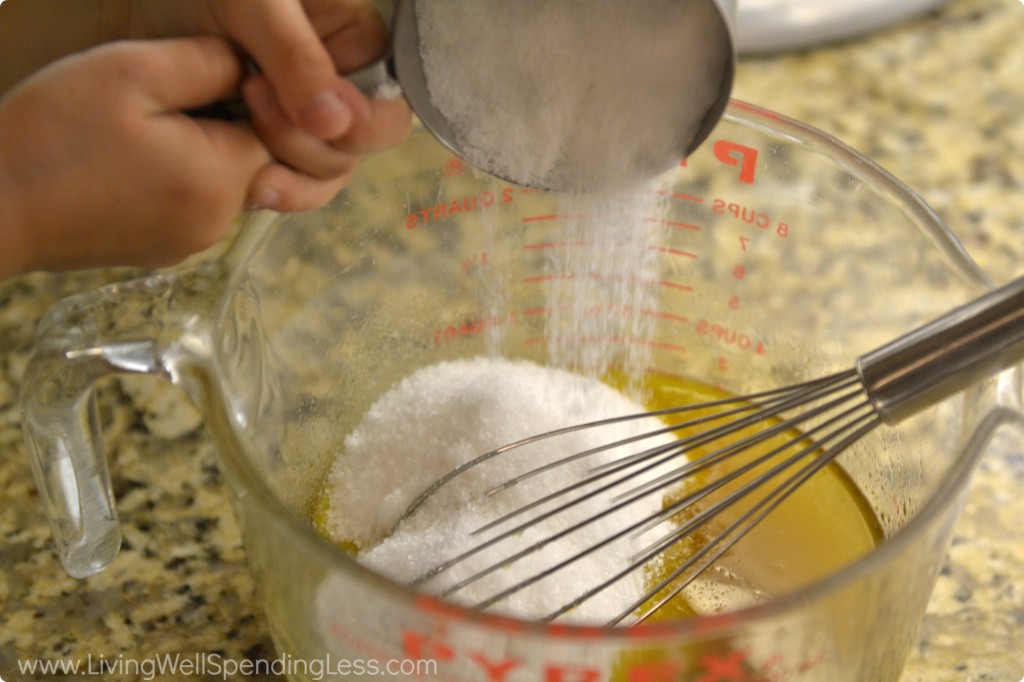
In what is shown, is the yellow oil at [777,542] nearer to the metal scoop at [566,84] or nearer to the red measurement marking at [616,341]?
the red measurement marking at [616,341]

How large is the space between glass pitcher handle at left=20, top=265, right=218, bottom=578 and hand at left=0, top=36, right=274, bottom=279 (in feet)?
0.31

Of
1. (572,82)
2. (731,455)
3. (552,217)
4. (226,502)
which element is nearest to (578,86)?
(572,82)

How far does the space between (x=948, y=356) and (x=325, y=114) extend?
13.8 inches

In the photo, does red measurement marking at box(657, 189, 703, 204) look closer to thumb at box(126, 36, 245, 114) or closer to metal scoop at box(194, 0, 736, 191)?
metal scoop at box(194, 0, 736, 191)

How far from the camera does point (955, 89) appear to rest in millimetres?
977

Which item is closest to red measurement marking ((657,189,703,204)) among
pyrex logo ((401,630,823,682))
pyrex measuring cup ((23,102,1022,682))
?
pyrex measuring cup ((23,102,1022,682))

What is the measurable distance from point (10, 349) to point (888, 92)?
84 cm

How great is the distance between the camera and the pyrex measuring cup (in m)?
0.40

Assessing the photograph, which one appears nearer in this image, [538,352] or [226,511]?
[226,511]

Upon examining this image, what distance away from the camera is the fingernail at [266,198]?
64 centimetres

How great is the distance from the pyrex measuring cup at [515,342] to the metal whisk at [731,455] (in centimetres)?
5

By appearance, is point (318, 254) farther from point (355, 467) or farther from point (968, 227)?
point (968, 227)

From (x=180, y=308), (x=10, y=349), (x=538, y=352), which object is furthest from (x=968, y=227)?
(x=10, y=349)

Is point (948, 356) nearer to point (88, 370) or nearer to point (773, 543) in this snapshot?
A: point (773, 543)
